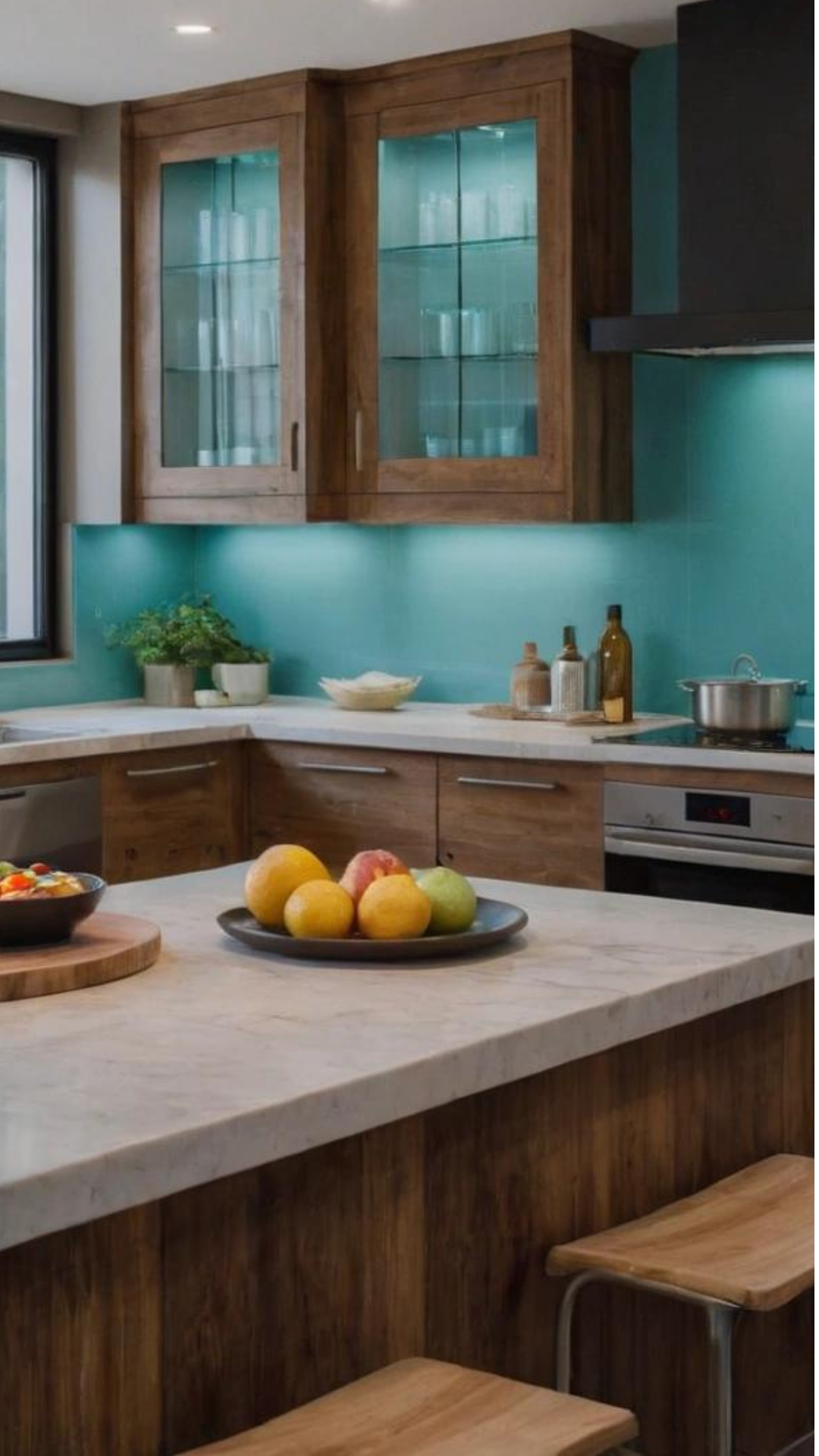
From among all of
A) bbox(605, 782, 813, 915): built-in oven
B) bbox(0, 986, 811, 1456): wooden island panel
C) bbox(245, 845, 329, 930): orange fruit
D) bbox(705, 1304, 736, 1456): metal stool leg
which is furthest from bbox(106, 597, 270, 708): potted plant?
bbox(705, 1304, 736, 1456): metal stool leg

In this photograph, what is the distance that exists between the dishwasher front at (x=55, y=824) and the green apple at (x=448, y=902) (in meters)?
2.30

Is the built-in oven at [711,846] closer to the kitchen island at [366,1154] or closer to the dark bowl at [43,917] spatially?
the kitchen island at [366,1154]

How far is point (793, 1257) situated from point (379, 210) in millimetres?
3522

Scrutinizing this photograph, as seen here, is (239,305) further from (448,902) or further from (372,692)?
(448,902)

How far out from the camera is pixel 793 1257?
2.24 meters

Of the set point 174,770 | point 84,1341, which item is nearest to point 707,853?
point 174,770

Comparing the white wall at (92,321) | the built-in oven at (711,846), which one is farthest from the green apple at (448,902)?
the white wall at (92,321)

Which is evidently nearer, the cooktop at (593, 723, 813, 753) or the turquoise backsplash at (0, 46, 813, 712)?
the cooktop at (593, 723, 813, 753)

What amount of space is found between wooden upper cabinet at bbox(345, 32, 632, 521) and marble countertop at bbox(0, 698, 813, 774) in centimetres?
53

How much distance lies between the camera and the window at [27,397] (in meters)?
5.55

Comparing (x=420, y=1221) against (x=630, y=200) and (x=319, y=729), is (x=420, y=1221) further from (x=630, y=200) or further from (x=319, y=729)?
(x=630, y=200)

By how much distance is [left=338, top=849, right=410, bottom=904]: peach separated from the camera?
2.46 metres

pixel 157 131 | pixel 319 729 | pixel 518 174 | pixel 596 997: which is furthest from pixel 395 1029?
pixel 157 131

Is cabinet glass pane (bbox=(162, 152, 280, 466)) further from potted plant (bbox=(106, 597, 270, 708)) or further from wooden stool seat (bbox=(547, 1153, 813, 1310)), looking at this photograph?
wooden stool seat (bbox=(547, 1153, 813, 1310))
